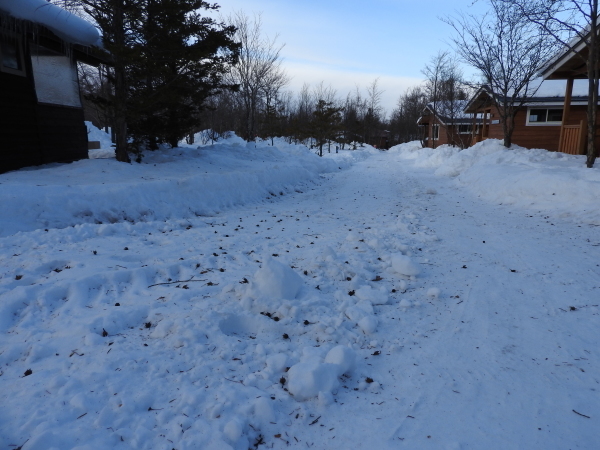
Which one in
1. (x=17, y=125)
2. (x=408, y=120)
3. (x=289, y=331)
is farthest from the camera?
(x=408, y=120)

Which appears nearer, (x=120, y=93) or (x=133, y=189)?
(x=133, y=189)

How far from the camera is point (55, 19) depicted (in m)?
8.66

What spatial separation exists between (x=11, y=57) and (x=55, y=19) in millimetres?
1683

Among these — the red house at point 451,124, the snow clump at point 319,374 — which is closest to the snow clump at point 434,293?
the snow clump at point 319,374

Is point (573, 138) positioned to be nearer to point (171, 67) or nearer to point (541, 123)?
point (541, 123)

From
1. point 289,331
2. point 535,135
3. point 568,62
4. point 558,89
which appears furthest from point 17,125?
point 558,89

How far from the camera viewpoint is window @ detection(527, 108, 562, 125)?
70.7ft

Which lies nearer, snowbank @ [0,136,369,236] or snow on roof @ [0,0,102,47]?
snowbank @ [0,136,369,236]

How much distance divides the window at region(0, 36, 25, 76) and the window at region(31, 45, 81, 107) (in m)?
0.41

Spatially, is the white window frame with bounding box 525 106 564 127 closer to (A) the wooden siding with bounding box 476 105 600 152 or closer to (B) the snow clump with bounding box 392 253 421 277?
(A) the wooden siding with bounding box 476 105 600 152

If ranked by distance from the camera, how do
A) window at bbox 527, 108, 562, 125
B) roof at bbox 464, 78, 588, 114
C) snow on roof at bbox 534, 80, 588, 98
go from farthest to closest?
window at bbox 527, 108, 562, 125
snow on roof at bbox 534, 80, 588, 98
roof at bbox 464, 78, 588, 114

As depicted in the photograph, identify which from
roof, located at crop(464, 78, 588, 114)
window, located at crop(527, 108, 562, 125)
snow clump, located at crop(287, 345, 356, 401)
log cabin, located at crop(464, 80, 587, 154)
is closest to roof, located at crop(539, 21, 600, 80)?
roof, located at crop(464, 78, 588, 114)

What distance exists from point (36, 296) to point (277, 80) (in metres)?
30.0

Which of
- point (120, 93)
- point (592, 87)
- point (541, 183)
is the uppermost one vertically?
point (120, 93)
